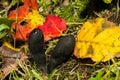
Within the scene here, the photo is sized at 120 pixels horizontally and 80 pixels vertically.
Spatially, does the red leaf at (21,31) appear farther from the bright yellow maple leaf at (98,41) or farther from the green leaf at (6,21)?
the bright yellow maple leaf at (98,41)

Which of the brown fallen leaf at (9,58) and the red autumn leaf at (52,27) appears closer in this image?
the brown fallen leaf at (9,58)

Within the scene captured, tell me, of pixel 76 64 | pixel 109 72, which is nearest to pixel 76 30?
pixel 76 64

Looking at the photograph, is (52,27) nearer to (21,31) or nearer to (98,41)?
(21,31)

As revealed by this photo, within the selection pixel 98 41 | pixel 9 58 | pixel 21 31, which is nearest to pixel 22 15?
pixel 21 31

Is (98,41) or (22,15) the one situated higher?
(22,15)

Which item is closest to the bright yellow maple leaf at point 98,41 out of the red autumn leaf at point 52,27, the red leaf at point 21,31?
the red autumn leaf at point 52,27

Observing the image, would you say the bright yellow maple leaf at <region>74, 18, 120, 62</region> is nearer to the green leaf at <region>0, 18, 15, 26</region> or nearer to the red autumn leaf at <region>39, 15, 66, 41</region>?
the red autumn leaf at <region>39, 15, 66, 41</region>

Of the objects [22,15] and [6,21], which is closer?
[6,21]

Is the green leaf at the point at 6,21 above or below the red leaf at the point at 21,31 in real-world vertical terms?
above

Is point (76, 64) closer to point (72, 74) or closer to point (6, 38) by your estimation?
point (72, 74)
